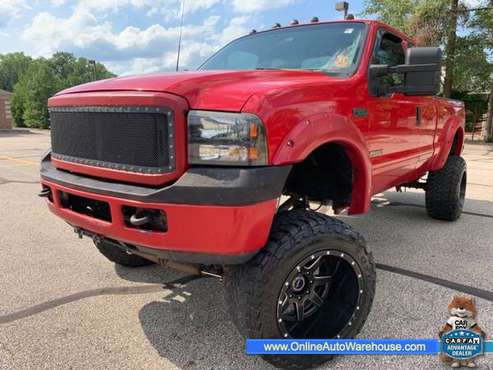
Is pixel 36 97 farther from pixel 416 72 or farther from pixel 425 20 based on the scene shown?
pixel 416 72

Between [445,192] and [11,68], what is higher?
[11,68]

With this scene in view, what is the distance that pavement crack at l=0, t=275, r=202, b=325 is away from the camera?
279 centimetres

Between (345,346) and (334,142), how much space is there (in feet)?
3.83

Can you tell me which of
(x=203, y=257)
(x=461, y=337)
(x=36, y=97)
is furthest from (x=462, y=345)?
(x=36, y=97)

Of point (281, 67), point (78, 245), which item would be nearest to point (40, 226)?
point (78, 245)

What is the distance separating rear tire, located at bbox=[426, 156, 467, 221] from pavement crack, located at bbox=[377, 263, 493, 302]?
167cm

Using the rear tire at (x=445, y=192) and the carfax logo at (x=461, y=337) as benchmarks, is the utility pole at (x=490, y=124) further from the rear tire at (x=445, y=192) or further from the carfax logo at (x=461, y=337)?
the carfax logo at (x=461, y=337)

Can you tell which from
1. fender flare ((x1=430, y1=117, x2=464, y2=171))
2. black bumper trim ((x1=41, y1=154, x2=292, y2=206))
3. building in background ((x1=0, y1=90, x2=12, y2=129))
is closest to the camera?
black bumper trim ((x1=41, y1=154, x2=292, y2=206))

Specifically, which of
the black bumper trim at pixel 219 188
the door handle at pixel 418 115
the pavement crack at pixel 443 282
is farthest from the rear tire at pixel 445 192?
the black bumper trim at pixel 219 188

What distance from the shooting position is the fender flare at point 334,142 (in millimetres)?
2041

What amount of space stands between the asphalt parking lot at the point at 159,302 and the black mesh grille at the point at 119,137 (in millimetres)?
1076

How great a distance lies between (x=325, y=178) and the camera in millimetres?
2918

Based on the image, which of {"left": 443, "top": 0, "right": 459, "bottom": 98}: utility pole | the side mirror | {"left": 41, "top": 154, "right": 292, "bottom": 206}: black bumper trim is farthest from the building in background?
the side mirror

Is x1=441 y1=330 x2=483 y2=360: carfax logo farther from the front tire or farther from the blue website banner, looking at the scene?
the front tire
